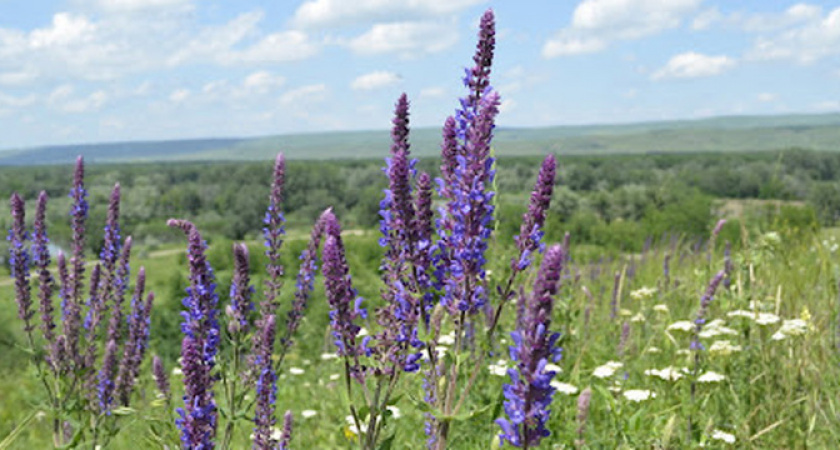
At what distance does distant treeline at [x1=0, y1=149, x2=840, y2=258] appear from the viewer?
32625 mm

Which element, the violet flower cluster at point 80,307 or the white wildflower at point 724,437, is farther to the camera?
the violet flower cluster at point 80,307

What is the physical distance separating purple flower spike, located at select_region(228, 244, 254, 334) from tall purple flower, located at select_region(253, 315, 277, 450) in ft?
0.56

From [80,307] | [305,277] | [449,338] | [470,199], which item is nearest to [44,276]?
[80,307]

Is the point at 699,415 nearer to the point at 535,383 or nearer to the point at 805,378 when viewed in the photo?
the point at 805,378

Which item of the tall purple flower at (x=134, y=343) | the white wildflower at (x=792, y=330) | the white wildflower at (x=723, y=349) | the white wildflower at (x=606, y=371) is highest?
the tall purple flower at (x=134, y=343)

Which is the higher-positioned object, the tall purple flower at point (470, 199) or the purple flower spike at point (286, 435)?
the tall purple flower at point (470, 199)

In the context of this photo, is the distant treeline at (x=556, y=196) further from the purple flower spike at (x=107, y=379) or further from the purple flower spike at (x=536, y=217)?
the purple flower spike at (x=107, y=379)

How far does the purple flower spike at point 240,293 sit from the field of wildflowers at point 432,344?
1 cm

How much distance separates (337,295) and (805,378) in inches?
181

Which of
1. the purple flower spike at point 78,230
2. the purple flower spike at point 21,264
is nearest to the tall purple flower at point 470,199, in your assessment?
the purple flower spike at point 78,230

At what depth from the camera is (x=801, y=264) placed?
9719 mm

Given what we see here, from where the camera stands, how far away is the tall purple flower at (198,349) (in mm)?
2367

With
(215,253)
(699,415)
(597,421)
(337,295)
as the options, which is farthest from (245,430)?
(215,253)

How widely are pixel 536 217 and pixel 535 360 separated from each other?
665mm
